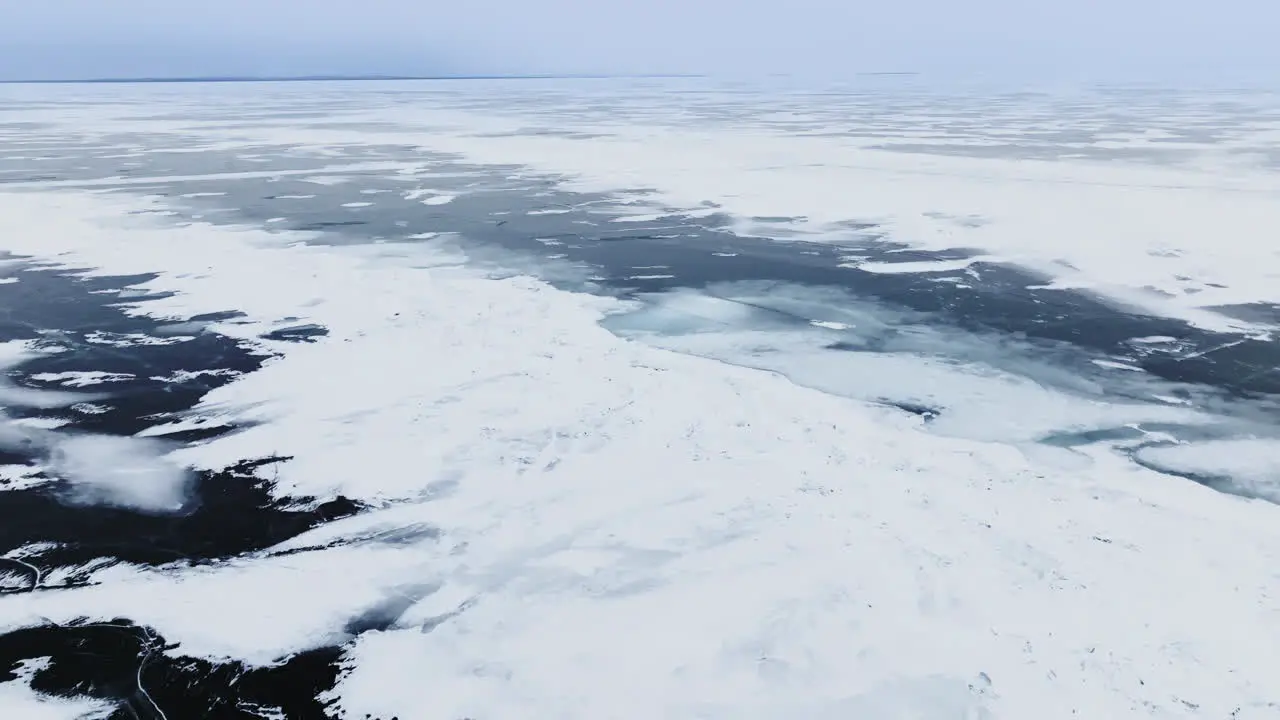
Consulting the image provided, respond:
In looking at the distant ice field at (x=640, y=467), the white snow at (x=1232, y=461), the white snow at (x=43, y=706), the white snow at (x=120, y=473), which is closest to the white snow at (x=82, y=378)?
the distant ice field at (x=640, y=467)

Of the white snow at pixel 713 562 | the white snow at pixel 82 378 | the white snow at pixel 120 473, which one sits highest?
the white snow at pixel 82 378

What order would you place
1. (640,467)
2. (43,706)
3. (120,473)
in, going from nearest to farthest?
1. (43,706)
2. (120,473)
3. (640,467)

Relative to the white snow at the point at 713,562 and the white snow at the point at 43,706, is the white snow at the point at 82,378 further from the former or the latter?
the white snow at the point at 43,706

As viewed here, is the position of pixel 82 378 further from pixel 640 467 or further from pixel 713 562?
pixel 713 562

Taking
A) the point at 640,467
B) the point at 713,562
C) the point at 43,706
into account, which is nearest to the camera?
the point at 43,706

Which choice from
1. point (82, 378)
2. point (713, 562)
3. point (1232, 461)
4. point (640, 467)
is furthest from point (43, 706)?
point (1232, 461)

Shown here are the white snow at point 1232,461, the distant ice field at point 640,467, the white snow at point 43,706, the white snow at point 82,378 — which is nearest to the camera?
the white snow at point 43,706
